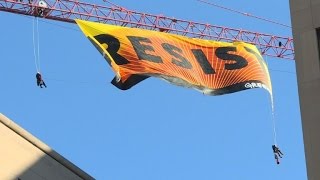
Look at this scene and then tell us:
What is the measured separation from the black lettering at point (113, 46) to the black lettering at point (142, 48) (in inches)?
27.6

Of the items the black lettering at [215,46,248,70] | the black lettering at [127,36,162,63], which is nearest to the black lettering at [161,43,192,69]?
the black lettering at [127,36,162,63]

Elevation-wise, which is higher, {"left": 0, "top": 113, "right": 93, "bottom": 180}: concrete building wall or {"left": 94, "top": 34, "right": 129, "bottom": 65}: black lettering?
{"left": 94, "top": 34, "right": 129, "bottom": 65}: black lettering

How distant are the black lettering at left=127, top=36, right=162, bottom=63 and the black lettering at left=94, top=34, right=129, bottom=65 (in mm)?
700

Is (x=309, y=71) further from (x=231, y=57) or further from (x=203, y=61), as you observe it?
(x=231, y=57)

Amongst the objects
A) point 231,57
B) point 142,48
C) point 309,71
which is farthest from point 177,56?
point 309,71

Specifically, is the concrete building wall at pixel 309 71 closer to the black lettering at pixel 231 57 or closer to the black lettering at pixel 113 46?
the black lettering at pixel 113 46

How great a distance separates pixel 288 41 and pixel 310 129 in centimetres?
6780

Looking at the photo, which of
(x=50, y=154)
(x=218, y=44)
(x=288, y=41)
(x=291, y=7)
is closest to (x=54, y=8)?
(x=288, y=41)

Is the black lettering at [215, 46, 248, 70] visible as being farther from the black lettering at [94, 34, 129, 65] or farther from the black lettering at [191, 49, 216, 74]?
the black lettering at [94, 34, 129, 65]

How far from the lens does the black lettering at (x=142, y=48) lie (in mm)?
31016

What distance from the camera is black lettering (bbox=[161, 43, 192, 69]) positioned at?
31628 millimetres

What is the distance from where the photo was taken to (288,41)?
288ft

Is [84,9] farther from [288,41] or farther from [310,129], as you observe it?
[310,129]

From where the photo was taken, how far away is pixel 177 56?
3228 cm
